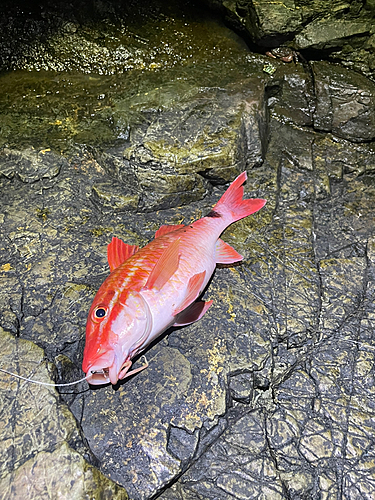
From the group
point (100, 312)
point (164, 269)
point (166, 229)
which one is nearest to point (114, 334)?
A: point (100, 312)

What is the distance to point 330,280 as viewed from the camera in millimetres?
3637

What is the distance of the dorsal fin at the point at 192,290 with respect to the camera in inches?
118

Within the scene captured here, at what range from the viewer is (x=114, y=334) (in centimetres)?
266

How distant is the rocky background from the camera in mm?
2713

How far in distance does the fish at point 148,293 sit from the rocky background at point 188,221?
23cm

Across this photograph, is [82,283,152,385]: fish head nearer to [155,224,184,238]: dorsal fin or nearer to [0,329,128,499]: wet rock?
[0,329,128,499]: wet rock

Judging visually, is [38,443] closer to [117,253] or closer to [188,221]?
[117,253]

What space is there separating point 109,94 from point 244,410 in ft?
13.5

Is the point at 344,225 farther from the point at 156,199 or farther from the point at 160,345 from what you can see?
the point at 160,345

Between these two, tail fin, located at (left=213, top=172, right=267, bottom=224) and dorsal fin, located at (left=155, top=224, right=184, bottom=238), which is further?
tail fin, located at (left=213, top=172, right=267, bottom=224)

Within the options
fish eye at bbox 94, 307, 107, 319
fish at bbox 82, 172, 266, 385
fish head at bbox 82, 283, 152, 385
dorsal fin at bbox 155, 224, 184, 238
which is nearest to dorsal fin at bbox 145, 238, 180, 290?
fish at bbox 82, 172, 266, 385

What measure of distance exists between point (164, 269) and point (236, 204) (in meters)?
1.23

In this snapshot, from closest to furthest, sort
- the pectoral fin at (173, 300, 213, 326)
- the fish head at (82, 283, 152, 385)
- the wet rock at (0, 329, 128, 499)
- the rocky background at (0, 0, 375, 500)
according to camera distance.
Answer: the wet rock at (0, 329, 128, 499), the fish head at (82, 283, 152, 385), the rocky background at (0, 0, 375, 500), the pectoral fin at (173, 300, 213, 326)

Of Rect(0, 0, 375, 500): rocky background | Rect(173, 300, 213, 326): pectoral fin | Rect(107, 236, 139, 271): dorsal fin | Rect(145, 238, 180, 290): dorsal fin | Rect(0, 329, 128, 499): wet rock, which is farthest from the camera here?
Rect(107, 236, 139, 271): dorsal fin
